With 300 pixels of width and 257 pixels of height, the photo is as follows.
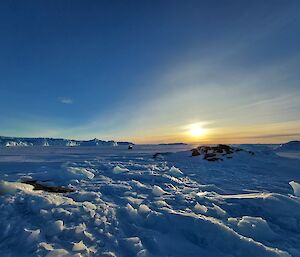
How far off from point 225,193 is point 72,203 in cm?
558

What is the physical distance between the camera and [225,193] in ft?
32.0

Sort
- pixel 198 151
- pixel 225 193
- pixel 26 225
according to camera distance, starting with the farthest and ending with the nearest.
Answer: pixel 198 151
pixel 225 193
pixel 26 225

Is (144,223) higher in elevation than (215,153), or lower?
lower

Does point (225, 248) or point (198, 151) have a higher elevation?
point (198, 151)

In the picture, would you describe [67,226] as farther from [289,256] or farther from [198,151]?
[198,151]

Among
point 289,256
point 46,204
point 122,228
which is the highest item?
point 46,204

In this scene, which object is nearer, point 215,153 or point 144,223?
point 144,223

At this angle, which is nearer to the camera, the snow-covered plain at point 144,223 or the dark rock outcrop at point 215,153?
the snow-covered plain at point 144,223

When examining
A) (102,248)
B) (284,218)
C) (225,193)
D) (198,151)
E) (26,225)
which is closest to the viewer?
(102,248)

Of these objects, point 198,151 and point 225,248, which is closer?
point 225,248

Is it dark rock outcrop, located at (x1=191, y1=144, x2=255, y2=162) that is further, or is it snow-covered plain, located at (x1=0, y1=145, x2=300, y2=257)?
dark rock outcrop, located at (x1=191, y1=144, x2=255, y2=162)

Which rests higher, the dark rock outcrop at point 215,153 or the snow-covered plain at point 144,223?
the dark rock outcrop at point 215,153

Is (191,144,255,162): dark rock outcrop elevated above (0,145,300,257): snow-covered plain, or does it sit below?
above

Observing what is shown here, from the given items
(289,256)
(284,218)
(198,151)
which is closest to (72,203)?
(289,256)
